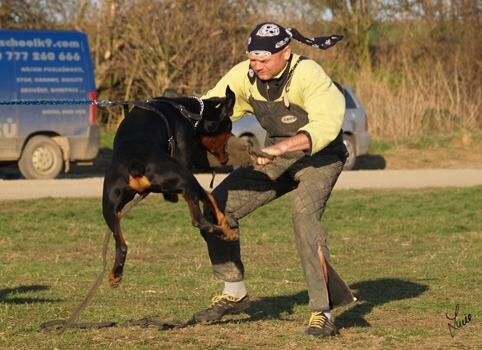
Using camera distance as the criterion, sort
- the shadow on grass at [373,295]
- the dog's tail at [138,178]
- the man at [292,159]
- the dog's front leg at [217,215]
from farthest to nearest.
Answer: the shadow on grass at [373,295] → the man at [292,159] → the dog's front leg at [217,215] → the dog's tail at [138,178]

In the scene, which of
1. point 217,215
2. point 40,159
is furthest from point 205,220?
point 40,159

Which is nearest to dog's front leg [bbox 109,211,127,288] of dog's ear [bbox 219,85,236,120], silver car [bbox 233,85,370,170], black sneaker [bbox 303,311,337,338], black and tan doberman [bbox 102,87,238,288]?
black and tan doberman [bbox 102,87,238,288]

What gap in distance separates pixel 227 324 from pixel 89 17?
18772 millimetres

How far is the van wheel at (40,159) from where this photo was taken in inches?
670

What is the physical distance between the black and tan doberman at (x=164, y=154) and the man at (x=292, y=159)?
1.09 ft

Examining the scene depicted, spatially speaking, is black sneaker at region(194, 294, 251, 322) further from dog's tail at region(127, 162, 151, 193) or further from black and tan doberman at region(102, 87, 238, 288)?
dog's tail at region(127, 162, 151, 193)

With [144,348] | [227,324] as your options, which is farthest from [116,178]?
[227,324]

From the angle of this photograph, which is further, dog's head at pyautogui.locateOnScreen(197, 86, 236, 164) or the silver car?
the silver car

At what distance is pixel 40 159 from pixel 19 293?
9.36 metres

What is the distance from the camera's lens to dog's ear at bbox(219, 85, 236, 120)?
6340 millimetres

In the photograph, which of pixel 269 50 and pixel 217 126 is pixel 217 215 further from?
pixel 269 50

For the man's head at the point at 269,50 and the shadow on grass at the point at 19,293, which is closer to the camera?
the man's head at the point at 269,50

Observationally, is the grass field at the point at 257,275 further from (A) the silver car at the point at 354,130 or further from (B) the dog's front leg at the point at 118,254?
(A) the silver car at the point at 354,130

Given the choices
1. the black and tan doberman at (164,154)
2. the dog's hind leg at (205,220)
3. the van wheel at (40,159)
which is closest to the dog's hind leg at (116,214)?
the black and tan doberman at (164,154)
